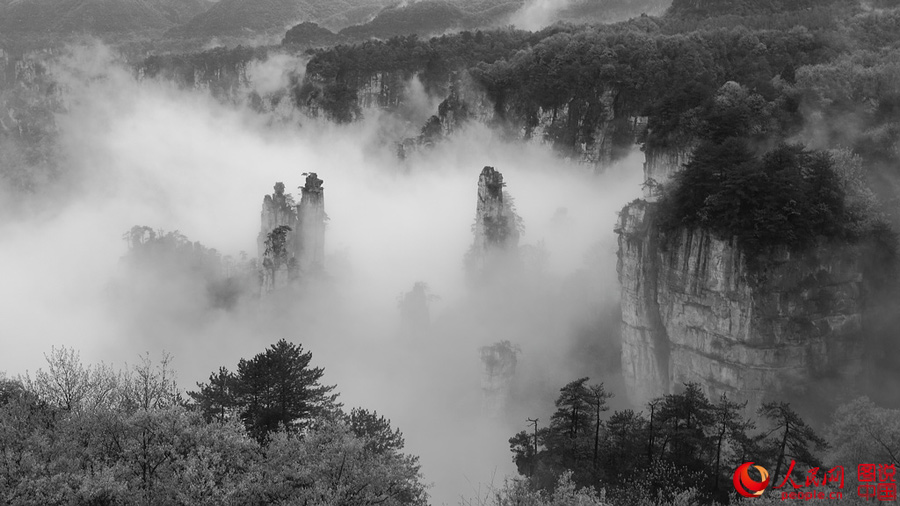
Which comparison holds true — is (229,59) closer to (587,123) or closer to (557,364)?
(587,123)

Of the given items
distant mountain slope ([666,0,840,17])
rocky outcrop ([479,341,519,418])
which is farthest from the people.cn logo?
distant mountain slope ([666,0,840,17])

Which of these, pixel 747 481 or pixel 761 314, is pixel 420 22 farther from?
pixel 747 481

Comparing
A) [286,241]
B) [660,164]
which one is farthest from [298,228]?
[660,164]

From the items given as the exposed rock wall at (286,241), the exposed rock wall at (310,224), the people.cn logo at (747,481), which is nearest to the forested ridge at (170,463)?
the people.cn logo at (747,481)

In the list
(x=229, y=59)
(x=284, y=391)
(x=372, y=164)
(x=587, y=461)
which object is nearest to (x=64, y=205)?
(x=229, y=59)

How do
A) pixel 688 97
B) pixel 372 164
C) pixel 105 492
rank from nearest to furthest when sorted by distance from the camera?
pixel 105 492 < pixel 688 97 < pixel 372 164

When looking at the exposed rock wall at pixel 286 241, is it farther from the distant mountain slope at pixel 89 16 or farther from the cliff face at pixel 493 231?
the distant mountain slope at pixel 89 16

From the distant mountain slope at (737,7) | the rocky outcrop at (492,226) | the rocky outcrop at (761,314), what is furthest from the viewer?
the distant mountain slope at (737,7)
